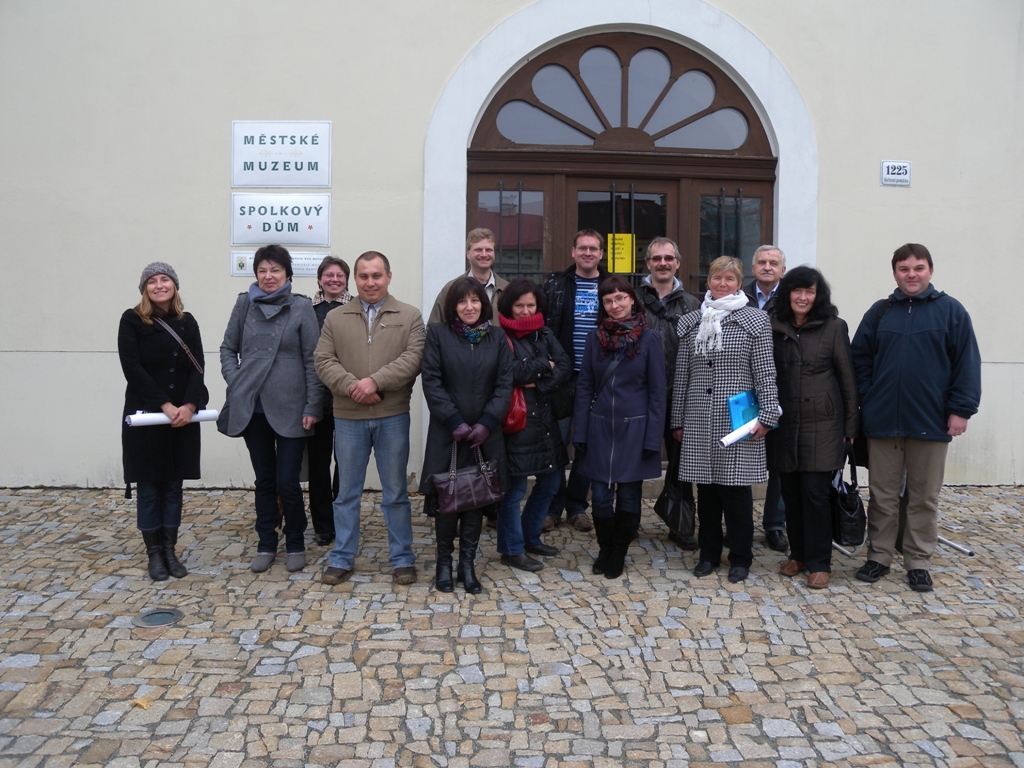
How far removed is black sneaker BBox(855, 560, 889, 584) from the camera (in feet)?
15.6

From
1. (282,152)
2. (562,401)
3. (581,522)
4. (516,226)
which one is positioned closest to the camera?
(562,401)

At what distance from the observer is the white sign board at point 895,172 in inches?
265

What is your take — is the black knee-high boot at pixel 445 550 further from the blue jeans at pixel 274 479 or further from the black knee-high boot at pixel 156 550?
the black knee-high boot at pixel 156 550

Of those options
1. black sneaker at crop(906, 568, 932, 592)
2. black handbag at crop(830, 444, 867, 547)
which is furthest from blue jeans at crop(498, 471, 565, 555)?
black sneaker at crop(906, 568, 932, 592)

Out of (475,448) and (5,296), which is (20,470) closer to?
(5,296)

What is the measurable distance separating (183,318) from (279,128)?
2.30 meters

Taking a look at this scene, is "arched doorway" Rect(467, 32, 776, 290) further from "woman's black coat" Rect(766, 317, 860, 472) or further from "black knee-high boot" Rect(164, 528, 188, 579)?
"black knee-high boot" Rect(164, 528, 188, 579)

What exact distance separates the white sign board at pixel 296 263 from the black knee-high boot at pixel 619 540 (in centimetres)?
323

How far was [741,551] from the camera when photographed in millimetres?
4770

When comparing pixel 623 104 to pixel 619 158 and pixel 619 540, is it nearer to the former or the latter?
pixel 619 158

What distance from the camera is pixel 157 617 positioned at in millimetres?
4184

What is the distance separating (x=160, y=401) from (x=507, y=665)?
239cm

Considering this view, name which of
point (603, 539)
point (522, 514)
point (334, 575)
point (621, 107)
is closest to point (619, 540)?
point (603, 539)

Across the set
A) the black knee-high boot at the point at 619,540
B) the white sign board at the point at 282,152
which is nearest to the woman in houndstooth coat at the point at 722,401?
the black knee-high boot at the point at 619,540
